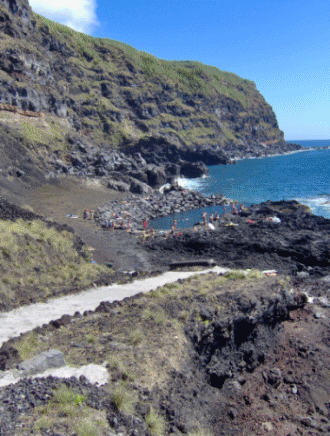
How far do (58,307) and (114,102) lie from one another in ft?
306

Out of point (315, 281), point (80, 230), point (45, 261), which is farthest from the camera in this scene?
A: point (80, 230)

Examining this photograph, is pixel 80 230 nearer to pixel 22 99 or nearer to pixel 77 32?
pixel 22 99

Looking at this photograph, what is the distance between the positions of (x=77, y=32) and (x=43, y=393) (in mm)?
131895

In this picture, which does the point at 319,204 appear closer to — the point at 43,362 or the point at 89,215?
the point at 89,215

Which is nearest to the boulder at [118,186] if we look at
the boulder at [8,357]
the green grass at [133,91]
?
the green grass at [133,91]

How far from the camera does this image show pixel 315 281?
21891 millimetres

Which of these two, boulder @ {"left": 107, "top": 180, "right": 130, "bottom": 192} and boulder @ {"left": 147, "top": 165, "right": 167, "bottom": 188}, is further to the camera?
boulder @ {"left": 147, "top": 165, "right": 167, "bottom": 188}

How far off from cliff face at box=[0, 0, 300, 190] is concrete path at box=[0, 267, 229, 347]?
41811 mm

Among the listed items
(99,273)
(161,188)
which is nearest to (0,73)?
(161,188)

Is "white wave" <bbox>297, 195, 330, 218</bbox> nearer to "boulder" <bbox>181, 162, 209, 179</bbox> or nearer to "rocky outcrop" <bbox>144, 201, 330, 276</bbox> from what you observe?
"rocky outcrop" <bbox>144, 201, 330, 276</bbox>

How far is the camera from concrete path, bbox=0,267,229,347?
12.2 meters

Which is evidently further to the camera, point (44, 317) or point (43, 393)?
point (44, 317)

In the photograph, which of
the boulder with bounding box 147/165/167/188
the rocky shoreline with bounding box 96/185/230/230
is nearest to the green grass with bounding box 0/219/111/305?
the rocky shoreline with bounding box 96/185/230/230

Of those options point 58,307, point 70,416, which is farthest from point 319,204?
point 70,416
